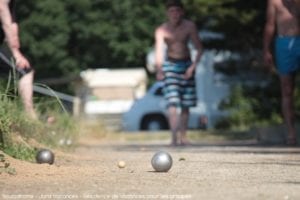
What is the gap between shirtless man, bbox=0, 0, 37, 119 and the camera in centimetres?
897

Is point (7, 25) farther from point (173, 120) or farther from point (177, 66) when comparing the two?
point (177, 66)

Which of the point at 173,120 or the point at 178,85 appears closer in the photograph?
the point at 173,120

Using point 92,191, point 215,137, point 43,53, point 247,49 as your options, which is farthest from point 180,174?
point 43,53

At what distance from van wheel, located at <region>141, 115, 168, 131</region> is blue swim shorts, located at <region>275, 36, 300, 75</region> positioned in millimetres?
15173

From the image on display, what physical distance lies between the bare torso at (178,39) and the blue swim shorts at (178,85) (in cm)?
14

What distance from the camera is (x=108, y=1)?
4356 cm

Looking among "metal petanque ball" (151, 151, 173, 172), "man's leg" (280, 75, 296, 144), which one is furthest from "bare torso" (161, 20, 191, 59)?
"metal petanque ball" (151, 151, 173, 172)

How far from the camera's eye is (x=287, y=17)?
11.6m

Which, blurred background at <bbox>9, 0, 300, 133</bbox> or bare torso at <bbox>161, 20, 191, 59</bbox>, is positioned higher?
blurred background at <bbox>9, 0, 300, 133</bbox>

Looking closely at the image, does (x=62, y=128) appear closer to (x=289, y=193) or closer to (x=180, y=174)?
(x=180, y=174)

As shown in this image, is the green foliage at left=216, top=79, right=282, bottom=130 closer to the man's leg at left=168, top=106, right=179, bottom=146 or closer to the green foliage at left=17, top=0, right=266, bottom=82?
the man's leg at left=168, top=106, right=179, bottom=146

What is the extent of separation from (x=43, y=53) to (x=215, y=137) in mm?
26727

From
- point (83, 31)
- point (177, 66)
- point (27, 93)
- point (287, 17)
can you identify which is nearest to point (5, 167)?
point (27, 93)

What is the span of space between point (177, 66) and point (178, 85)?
Answer: 0.30 metres
